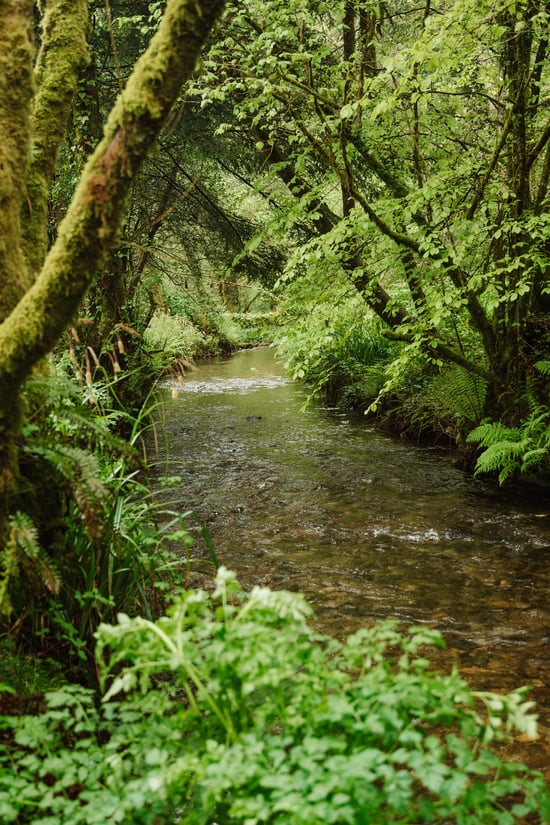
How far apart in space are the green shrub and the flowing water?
1745 mm

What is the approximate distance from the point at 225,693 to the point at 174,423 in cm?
971

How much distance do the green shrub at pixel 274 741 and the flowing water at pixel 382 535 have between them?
5.72 ft

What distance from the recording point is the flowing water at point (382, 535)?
4145 millimetres

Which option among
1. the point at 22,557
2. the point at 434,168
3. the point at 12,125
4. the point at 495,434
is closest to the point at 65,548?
the point at 22,557

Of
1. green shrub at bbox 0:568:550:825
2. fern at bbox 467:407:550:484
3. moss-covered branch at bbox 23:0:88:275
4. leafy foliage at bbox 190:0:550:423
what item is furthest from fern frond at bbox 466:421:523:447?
green shrub at bbox 0:568:550:825

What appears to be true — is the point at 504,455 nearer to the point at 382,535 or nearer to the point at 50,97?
the point at 382,535

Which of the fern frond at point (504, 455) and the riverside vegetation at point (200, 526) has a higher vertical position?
the riverside vegetation at point (200, 526)

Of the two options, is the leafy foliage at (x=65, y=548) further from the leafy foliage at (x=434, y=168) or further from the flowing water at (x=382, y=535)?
the leafy foliage at (x=434, y=168)

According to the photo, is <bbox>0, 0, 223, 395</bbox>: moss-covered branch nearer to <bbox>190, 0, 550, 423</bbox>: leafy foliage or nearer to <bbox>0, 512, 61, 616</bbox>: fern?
<bbox>0, 512, 61, 616</bbox>: fern

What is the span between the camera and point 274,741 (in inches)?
61.8

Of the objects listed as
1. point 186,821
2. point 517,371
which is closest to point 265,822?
point 186,821

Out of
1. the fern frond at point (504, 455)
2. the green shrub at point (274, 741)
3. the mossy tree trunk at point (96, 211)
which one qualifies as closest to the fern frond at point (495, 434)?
the fern frond at point (504, 455)

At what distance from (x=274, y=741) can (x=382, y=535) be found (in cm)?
436

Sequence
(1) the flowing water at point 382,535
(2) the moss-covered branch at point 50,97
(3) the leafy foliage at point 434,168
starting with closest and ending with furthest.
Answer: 1. (2) the moss-covered branch at point 50,97
2. (1) the flowing water at point 382,535
3. (3) the leafy foliage at point 434,168
